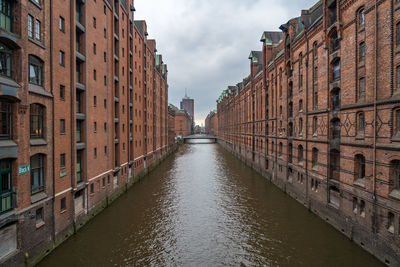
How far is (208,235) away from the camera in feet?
53.6

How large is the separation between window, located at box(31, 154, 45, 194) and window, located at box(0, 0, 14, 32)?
649 centimetres

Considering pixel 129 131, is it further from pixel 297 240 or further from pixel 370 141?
pixel 370 141

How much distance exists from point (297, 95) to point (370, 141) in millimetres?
11240

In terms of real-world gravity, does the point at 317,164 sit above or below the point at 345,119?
below

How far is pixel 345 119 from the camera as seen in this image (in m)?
15.3

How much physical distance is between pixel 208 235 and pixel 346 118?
40.8 feet

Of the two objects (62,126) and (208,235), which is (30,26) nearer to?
(62,126)

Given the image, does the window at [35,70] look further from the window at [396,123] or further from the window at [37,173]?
the window at [396,123]

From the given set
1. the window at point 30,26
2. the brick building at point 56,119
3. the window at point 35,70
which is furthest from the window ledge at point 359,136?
the window at point 30,26

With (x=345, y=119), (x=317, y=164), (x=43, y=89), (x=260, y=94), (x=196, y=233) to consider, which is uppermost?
(x=260, y=94)

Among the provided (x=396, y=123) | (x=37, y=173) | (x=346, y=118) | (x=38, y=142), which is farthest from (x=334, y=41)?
(x=37, y=173)

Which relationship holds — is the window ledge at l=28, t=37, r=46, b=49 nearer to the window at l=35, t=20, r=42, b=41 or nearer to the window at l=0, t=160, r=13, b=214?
the window at l=35, t=20, r=42, b=41

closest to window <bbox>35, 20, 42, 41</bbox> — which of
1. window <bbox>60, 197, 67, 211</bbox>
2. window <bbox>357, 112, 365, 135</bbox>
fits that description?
window <bbox>60, 197, 67, 211</bbox>

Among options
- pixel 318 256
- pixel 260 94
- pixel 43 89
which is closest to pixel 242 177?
pixel 260 94
